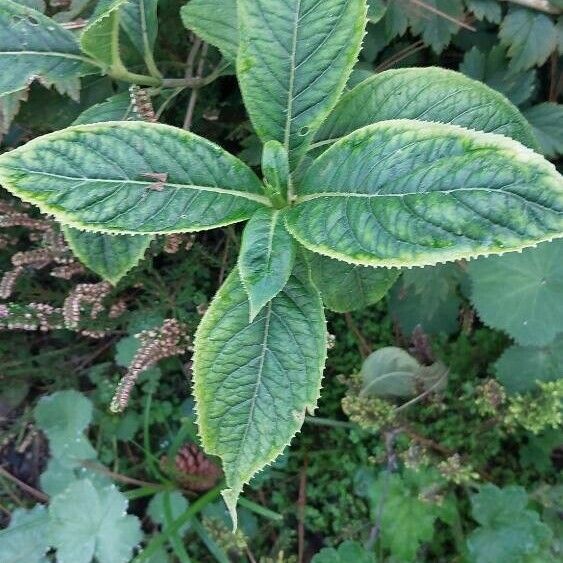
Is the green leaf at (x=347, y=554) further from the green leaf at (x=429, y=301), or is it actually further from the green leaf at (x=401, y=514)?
the green leaf at (x=429, y=301)

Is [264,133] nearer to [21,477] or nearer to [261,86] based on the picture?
[261,86]

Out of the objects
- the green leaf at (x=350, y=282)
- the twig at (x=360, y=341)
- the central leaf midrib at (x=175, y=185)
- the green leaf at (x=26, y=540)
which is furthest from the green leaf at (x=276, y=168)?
the green leaf at (x=26, y=540)

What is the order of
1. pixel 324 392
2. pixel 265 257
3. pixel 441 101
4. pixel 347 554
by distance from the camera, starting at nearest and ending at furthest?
pixel 265 257, pixel 441 101, pixel 347 554, pixel 324 392

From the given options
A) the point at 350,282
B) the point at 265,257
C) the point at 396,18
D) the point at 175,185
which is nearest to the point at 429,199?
the point at 265,257

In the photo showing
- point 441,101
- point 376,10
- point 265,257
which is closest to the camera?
point 265,257

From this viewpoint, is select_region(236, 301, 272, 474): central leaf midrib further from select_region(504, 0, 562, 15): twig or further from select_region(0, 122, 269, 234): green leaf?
select_region(504, 0, 562, 15): twig

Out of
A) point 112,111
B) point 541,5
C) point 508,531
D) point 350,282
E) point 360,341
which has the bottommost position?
point 508,531

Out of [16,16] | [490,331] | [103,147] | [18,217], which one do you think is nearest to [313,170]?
[103,147]

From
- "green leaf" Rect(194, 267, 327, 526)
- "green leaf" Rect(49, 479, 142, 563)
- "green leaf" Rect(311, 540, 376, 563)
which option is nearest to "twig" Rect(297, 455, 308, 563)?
"green leaf" Rect(311, 540, 376, 563)

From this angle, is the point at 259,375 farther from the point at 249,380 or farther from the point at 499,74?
the point at 499,74
